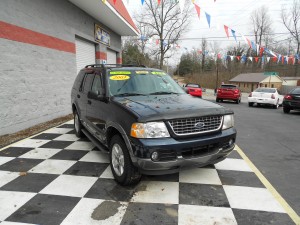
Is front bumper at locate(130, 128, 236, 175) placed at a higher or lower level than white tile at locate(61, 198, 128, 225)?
higher

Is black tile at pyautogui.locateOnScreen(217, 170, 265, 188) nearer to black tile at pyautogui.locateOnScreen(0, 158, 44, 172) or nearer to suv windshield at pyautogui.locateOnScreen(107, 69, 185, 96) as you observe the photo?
suv windshield at pyautogui.locateOnScreen(107, 69, 185, 96)

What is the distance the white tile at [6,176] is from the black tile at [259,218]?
340cm

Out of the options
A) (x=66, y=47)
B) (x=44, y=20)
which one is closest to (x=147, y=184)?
(x=44, y=20)

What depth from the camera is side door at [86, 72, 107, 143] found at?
4.39m

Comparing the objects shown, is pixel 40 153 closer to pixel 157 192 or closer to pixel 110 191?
pixel 110 191

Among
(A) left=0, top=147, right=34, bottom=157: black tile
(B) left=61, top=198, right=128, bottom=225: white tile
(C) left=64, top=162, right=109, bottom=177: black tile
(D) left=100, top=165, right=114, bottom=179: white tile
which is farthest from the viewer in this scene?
(A) left=0, top=147, right=34, bottom=157: black tile

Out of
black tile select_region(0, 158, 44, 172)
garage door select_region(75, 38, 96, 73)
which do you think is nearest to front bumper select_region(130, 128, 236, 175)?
black tile select_region(0, 158, 44, 172)

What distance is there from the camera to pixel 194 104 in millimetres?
3904

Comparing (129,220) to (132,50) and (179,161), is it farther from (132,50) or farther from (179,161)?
(132,50)

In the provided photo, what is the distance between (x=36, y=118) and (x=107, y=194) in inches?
228

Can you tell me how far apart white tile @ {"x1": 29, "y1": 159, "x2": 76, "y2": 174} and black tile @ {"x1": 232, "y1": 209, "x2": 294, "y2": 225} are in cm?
291

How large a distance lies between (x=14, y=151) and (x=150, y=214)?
3.80 meters

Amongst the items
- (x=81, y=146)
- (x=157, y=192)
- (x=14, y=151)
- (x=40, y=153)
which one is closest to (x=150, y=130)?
(x=157, y=192)

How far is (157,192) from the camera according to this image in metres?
3.61
